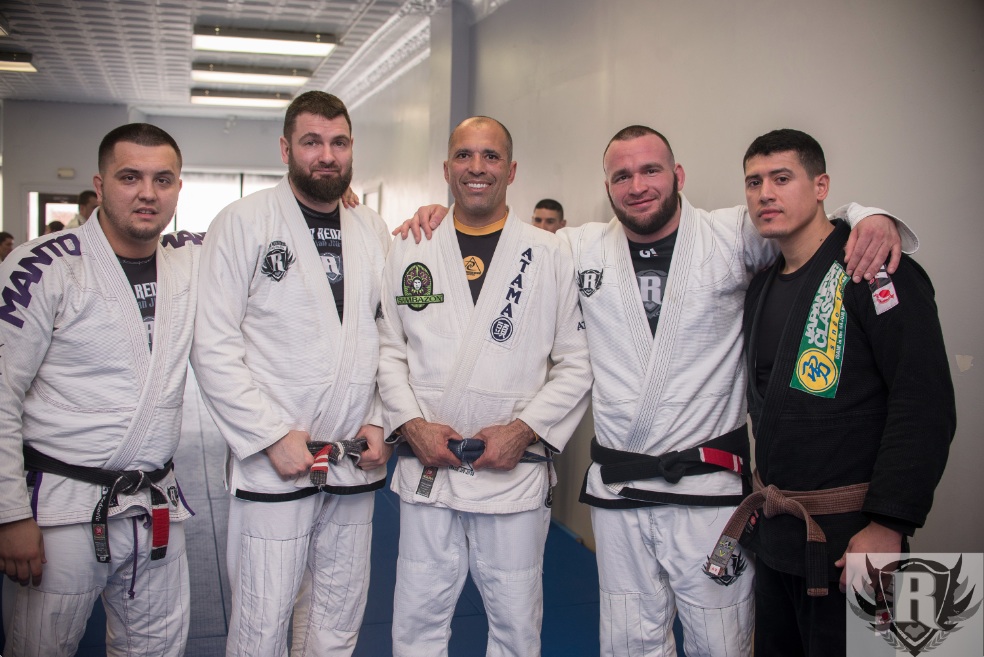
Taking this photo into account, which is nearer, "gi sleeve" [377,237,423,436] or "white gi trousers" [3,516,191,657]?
"white gi trousers" [3,516,191,657]

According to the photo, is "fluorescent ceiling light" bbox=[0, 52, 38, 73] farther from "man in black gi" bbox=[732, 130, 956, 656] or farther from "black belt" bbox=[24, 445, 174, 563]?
"man in black gi" bbox=[732, 130, 956, 656]

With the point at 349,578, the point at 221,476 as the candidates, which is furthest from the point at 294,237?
the point at 221,476

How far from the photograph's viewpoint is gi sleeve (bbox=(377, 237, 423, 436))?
229cm

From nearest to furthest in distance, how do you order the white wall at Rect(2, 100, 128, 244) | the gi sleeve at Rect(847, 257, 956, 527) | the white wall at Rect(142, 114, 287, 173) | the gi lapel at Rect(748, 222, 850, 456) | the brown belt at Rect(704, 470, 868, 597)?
the gi sleeve at Rect(847, 257, 956, 527) → the brown belt at Rect(704, 470, 868, 597) → the gi lapel at Rect(748, 222, 850, 456) → the white wall at Rect(2, 100, 128, 244) → the white wall at Rect(142, 114, 287, 173)

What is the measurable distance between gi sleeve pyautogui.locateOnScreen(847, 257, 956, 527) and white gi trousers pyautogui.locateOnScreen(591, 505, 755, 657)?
0.52 meters

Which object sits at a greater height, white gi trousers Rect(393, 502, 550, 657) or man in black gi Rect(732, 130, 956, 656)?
man in black gi Rect(732, 130, 956, 656)

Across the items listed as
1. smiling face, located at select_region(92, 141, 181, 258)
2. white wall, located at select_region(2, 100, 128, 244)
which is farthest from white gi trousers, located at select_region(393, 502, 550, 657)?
white wall, located at select_region(2, 100, 128, 244)

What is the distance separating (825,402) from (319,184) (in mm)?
1505

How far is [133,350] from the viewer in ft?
6.89

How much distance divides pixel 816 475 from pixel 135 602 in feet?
5.97

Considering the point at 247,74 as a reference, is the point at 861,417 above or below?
below

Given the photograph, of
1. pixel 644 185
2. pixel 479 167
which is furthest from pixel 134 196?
pixel 644 185

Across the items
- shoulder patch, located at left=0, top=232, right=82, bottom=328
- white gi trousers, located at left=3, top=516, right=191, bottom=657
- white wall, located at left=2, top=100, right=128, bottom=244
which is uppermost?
white wall, located at left=2, top=100, right=128, bottom=244

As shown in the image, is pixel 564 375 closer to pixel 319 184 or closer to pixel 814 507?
pixel 814 507
